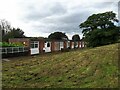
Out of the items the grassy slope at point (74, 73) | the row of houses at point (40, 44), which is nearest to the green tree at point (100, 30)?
the row of houses at point (40, 44)

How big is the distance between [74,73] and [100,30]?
28129 millimetres

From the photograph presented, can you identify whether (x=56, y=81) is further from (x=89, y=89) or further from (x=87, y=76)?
(x=89, y=89)

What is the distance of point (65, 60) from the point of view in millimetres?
17641

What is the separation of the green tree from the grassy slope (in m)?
23.6

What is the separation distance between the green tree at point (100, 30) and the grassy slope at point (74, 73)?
77.6 ft

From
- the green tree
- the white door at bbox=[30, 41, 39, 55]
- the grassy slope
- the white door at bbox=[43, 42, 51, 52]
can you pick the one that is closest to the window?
the white door at bbox=[30, 41, 39, 55]

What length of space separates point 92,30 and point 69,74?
29.3 metres

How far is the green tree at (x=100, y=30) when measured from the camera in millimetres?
40875

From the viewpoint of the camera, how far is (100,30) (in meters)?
41.7

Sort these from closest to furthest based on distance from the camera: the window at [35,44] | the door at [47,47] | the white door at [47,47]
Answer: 1. the window at [35,44]
2. the white door at [47,47]
3. the door at [47,47]

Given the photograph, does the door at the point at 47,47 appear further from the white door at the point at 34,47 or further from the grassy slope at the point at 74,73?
the grassy slope at the point at 74,73

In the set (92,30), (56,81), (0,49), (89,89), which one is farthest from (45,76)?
(92,30)

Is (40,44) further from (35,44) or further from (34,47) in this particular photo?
(34,47)

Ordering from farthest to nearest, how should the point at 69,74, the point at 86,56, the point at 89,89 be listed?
the point at 86,56
the point at 69,74
the point at 89,89
